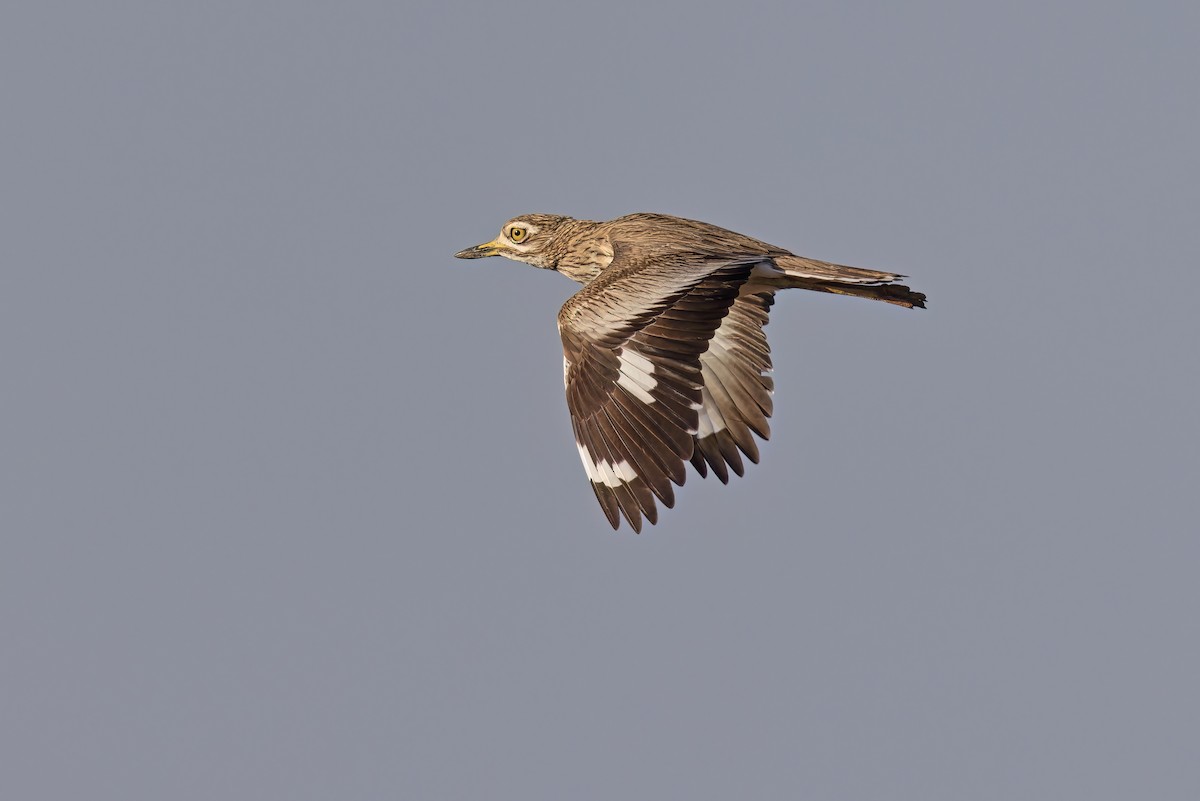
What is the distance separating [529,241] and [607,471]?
15.3 ft

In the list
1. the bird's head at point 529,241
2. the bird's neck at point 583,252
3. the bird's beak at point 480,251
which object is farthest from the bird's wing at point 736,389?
the bird's beak at point 480,251

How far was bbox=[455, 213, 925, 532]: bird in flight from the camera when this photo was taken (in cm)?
1091

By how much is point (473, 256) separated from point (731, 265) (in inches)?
169

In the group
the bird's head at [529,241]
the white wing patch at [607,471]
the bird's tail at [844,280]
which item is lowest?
the white wing patch at [607,471]

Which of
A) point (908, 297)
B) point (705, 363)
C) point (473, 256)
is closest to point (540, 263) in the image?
point (473, 256)

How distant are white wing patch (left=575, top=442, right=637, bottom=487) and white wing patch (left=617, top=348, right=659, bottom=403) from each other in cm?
45

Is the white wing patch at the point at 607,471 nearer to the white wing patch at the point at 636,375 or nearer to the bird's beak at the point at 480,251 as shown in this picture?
the white wing patch at the point at 636,375

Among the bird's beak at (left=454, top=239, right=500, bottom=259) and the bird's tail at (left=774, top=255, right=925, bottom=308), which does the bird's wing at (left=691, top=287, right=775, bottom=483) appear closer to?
the bird's tail at (left=774, top=255, right=925, bottom=308)

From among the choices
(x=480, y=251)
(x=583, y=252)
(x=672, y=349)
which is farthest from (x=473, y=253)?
(x=672, y=349)

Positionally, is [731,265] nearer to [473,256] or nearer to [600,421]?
[600,421]

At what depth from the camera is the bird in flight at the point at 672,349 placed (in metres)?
10.9

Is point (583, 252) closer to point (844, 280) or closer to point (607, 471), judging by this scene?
point (844, 280)

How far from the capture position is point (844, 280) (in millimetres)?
12539

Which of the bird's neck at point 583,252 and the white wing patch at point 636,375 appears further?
the bird's neck at point 583,252
